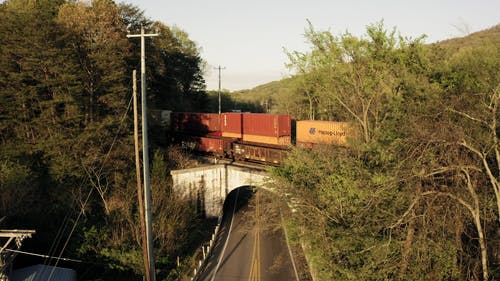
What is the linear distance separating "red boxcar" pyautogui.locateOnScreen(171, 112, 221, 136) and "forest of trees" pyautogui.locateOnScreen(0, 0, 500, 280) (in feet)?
15.7

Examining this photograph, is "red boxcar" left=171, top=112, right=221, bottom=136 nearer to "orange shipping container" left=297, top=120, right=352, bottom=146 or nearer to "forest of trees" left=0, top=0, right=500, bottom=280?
"forest of trees" left=0, top=0, right=500, bottom=280

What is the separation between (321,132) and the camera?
2650cm

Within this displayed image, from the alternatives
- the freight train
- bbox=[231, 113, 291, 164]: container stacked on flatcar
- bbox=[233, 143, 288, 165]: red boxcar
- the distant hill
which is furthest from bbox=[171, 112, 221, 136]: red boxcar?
the distant hill

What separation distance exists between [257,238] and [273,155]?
695 centimetres

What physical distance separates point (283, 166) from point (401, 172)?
1417 cm

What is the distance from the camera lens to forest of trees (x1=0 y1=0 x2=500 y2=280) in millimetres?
11930

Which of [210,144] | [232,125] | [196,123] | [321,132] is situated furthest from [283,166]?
[196,123]

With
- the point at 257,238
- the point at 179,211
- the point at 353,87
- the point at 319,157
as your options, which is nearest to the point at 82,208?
the point at 179,211

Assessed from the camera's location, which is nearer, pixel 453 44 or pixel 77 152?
pixel 77 152

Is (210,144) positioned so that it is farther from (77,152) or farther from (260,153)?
(77,152)

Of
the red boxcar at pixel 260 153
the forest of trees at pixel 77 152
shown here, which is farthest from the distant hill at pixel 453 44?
the forest of trees at pixel 77 152

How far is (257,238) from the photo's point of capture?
26203 mm

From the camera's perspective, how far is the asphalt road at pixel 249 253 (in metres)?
20.1

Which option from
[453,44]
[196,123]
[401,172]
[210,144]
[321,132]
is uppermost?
Answer: [453,44]
